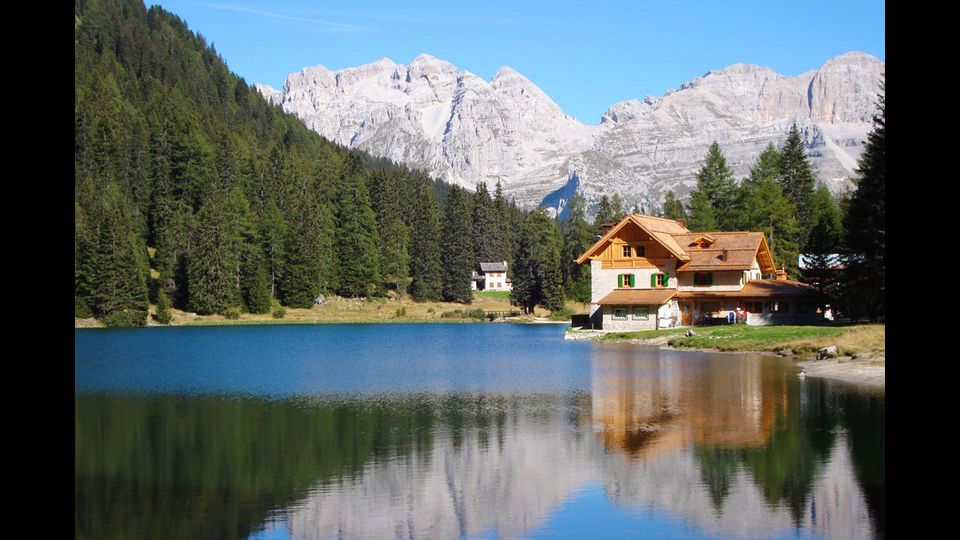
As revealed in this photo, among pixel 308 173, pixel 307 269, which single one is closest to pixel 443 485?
pixel 307 269

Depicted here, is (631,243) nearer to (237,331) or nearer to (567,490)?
(237,331)

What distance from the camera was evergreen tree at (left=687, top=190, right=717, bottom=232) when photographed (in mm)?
90938

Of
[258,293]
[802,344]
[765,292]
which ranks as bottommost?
[802,344]

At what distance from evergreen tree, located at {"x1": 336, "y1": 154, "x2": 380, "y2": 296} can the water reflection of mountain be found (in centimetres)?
7908

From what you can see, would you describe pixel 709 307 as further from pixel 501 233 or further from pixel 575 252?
pixel 501 233

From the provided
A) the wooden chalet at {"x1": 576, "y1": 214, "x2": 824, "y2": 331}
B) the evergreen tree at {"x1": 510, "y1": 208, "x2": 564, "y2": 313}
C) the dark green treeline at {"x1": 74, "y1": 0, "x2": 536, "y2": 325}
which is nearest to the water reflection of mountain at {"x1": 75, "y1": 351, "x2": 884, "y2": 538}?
the wooden chalet at {"x1": 576, "y1": 214, "x2": 824, "y2": 331}

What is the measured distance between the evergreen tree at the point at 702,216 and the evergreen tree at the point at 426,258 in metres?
37.4

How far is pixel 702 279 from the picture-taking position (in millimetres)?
65312

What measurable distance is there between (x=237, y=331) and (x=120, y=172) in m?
46.9

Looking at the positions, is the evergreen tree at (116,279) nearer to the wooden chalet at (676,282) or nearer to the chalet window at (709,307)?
the wooden chalet at (676,282)

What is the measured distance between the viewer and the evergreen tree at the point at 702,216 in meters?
90.9

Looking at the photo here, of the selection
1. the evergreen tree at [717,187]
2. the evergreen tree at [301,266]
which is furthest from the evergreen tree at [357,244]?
the evergreen tree at [717,187]

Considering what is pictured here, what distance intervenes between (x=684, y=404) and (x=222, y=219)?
8369 cm

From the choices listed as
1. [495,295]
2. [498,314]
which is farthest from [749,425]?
[495,295]
